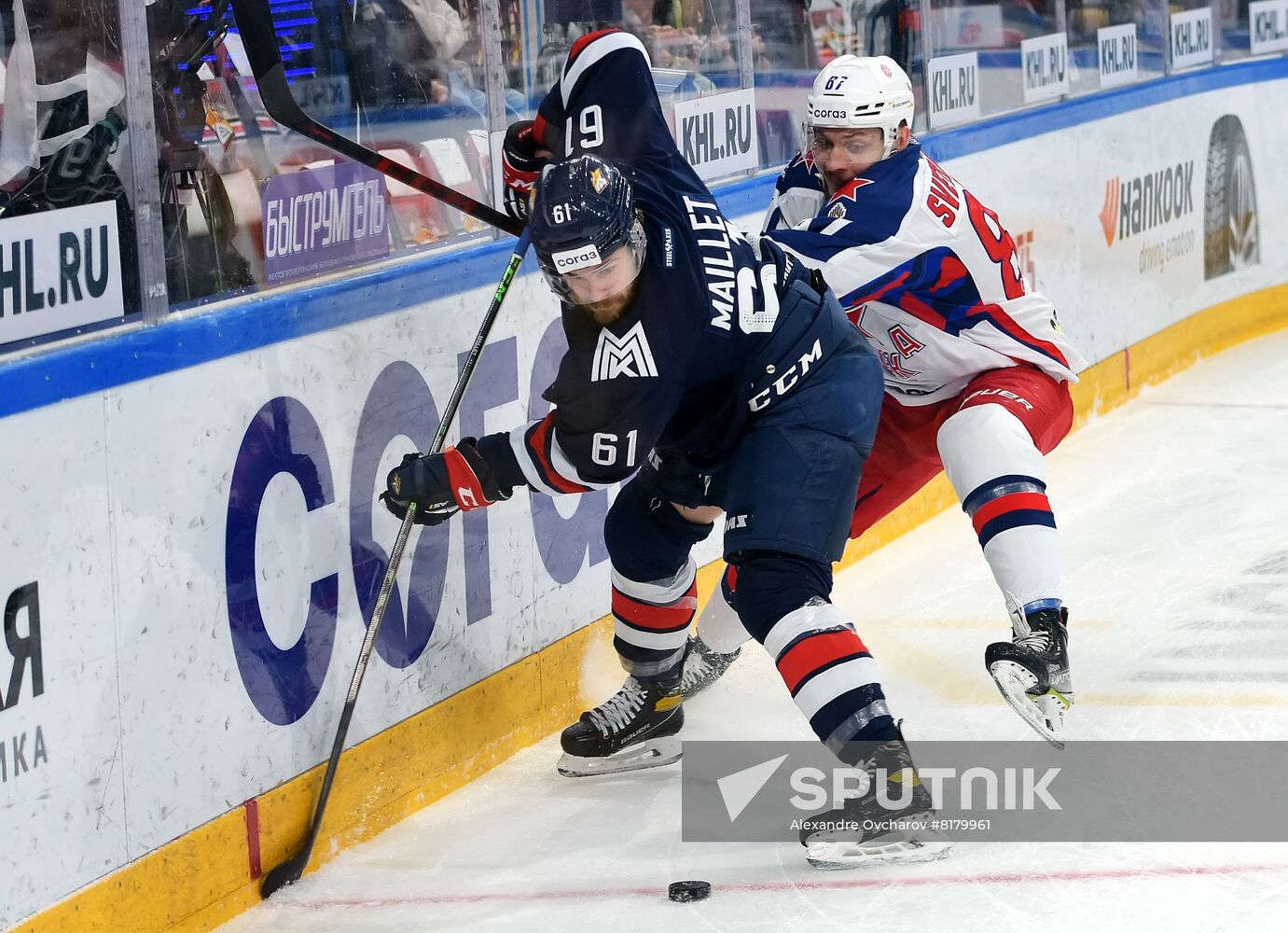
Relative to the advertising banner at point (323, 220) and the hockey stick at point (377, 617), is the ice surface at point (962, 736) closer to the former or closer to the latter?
the hockey stick at point (377, 617)

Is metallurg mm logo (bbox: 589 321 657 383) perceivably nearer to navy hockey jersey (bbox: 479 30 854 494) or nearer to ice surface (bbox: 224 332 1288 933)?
navy hockey jersey (bbox: 479 30 854 494)

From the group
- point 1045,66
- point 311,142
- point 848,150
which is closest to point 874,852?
point 848,150

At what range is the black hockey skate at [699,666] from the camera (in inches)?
144

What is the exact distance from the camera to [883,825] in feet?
9.07

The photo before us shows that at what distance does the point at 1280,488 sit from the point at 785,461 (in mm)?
2636

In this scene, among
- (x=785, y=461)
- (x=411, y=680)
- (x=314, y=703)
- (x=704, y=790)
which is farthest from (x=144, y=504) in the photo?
(x=704, y=790)

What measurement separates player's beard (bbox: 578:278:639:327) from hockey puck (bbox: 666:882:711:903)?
0.89 meters

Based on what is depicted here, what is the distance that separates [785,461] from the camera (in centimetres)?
277

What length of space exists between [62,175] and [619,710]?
1.48m

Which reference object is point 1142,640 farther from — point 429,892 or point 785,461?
point 429,892

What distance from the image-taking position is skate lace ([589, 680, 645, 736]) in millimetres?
3350

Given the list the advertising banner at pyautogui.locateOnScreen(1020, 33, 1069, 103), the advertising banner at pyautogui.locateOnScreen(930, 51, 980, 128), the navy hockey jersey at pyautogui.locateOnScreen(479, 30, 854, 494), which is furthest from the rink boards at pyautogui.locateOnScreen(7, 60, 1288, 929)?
the advertising banner at pyautogui.locateOnScreen(1020, 33, 1069, 103)

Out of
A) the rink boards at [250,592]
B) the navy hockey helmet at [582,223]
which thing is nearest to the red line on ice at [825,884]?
the rink boards at [250,592]

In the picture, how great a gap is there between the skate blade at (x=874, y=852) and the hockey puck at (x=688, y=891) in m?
0.18
